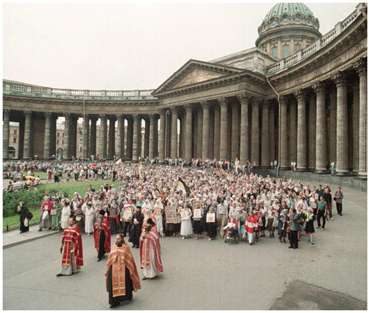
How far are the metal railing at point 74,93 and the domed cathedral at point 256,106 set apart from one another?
188 mm

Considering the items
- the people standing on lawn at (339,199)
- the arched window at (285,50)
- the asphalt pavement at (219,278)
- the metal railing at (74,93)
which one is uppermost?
the arched window at (285,50)

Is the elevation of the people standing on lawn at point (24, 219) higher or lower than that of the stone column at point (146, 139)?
lower

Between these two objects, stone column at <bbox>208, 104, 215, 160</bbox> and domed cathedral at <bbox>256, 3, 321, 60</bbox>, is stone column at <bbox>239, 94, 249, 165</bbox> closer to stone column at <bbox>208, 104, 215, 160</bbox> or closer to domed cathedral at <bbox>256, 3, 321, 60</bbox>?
stone column at <bbox>208, 104, 215, 160</bbox>

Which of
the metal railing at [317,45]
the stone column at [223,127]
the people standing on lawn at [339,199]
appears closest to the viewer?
the people standing on lawn at [339,199]

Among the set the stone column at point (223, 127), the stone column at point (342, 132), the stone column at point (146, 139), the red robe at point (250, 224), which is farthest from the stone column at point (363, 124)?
the stone column at point (146, 139)

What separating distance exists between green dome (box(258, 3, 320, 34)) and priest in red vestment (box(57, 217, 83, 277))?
59.0m

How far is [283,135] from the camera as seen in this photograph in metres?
36.0

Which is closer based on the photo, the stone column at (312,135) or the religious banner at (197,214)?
the religious banner at (197,214)

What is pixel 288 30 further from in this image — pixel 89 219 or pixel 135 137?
pixel 89 219

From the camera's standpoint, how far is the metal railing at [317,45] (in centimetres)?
2294

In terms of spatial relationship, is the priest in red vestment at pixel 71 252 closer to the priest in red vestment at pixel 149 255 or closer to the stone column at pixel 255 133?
the priest in red vestment at pixel 149 255

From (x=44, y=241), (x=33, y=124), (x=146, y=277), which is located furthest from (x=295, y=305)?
(x=33, y=124)

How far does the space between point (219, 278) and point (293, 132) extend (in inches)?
1247

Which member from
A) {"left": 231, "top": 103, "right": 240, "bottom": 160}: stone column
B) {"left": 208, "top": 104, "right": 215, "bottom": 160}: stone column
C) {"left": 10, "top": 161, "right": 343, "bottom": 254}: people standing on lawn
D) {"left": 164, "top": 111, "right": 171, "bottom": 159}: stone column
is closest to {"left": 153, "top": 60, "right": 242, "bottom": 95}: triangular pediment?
{"left": 164, "top": 111, "right": 171, "bottom": 159}: stone column
